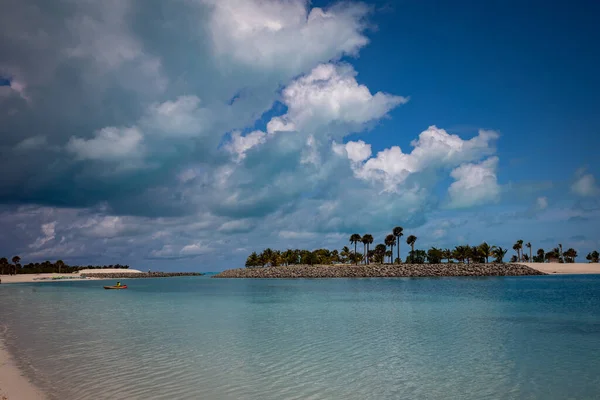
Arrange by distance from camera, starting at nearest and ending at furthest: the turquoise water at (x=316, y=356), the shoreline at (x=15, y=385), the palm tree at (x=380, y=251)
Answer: the shoreline at (x=15, y=385) < the turquoise water at (x=316, y=356) < the palm tree at (x=380, y=251)

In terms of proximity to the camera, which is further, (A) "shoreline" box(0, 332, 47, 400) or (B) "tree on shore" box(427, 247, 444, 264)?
(B) "tree on shore" box(427, 247, 444, 264)

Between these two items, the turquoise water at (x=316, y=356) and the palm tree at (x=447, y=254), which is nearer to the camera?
the turquoise water at (x=316, y=356)

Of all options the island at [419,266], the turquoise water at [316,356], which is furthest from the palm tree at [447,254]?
the turquoise water at [316,356]

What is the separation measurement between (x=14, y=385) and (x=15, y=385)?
0.13ft

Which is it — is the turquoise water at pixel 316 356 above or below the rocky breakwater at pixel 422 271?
above

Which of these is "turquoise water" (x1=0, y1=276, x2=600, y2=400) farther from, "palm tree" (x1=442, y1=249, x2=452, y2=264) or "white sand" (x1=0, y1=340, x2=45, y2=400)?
"palm tree" (x1=442, y1=249, x2=452, y2=264)

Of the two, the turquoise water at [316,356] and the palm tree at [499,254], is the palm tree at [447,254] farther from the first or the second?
the turquoise water at [316,356]

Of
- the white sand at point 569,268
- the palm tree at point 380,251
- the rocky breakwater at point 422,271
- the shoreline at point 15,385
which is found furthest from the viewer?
the palm tree at point 380,251

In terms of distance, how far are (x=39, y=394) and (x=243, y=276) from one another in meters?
173

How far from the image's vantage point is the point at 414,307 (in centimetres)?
4278

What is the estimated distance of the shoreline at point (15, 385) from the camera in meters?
14.1

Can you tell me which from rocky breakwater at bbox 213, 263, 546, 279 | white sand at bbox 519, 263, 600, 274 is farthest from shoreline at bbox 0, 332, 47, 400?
white sand at bbox 519, 263, 600, 274

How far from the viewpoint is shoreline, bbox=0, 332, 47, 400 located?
1413 cm

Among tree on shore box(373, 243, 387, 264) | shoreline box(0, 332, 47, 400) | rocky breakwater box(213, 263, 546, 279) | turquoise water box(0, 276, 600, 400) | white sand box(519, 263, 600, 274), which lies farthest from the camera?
tree on shore box(373, 243, 387, 264)
